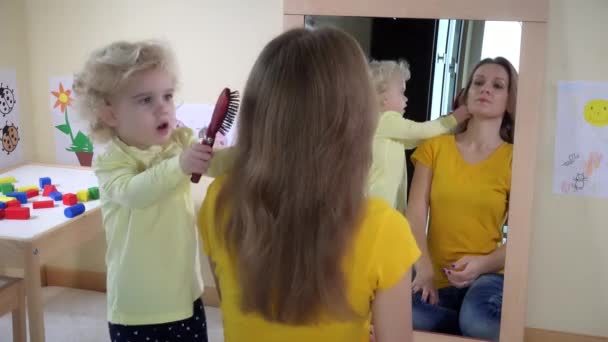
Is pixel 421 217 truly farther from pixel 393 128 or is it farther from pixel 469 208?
pixel 393 128

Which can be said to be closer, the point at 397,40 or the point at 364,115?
the point at 364,115

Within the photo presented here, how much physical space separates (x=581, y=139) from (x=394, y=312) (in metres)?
1.26

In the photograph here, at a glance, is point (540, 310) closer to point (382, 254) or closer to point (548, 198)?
point (548, 198)

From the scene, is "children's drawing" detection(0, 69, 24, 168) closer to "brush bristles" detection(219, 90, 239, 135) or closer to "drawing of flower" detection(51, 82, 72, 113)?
"drawing of flower" detection(51, 82, 72, 113)

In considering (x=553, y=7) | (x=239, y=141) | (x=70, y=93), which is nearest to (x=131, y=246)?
(x=239, y=141)

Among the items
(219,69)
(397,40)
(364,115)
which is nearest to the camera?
(364,115)

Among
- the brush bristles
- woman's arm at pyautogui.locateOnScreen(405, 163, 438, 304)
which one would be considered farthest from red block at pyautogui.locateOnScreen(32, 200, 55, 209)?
woman's arm at pyautogui.locateOnScreen(405, 163, 438, 304)

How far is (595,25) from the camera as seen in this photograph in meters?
1.74

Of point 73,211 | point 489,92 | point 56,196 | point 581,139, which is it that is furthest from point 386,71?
point 56,196

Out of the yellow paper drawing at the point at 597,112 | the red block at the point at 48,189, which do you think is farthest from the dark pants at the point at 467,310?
the red block at the point at 48,189

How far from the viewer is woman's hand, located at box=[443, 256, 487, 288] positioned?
1.64m

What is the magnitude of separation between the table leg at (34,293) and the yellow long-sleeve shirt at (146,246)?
0.39 metres

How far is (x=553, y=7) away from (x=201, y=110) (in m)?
1.21

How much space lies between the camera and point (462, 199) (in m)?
1.62
